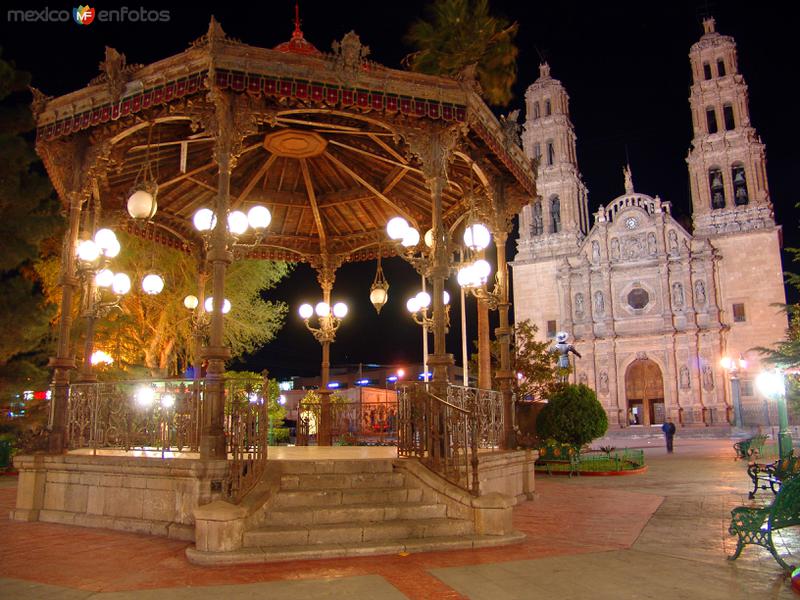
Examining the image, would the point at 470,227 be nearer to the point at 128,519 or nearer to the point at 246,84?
the point at 246,84

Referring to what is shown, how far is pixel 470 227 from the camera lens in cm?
1106

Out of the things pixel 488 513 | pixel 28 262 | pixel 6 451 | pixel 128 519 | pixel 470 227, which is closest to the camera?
pixel 488 513

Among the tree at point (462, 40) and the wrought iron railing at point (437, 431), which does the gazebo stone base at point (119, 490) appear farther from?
the tree at point (462, 40)

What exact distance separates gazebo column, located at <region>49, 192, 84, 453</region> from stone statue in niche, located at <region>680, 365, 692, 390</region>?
44.2 m

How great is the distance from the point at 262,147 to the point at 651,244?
43.0m

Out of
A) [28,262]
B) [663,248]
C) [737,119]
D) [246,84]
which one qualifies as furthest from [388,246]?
[737,119]

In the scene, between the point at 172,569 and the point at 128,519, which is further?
the point at 128,519

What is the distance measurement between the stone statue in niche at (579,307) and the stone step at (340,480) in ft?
147

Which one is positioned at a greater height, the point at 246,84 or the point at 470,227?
the point at 246,84

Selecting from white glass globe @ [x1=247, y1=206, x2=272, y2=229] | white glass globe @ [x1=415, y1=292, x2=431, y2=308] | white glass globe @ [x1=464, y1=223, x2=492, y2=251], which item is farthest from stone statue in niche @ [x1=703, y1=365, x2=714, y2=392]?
white glass globe @ [x1=247, y1=206, x2=272, y2=229]

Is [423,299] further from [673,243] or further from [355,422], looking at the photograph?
[673,243]

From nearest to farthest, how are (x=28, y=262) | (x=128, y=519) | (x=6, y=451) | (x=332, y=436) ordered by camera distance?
(x=128, y=519) < (x=332, y=436) < (x=6, y=451) < (x=28, y=262)

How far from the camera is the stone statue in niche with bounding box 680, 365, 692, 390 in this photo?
44938 millimetres

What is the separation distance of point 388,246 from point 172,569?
10.5 meters
